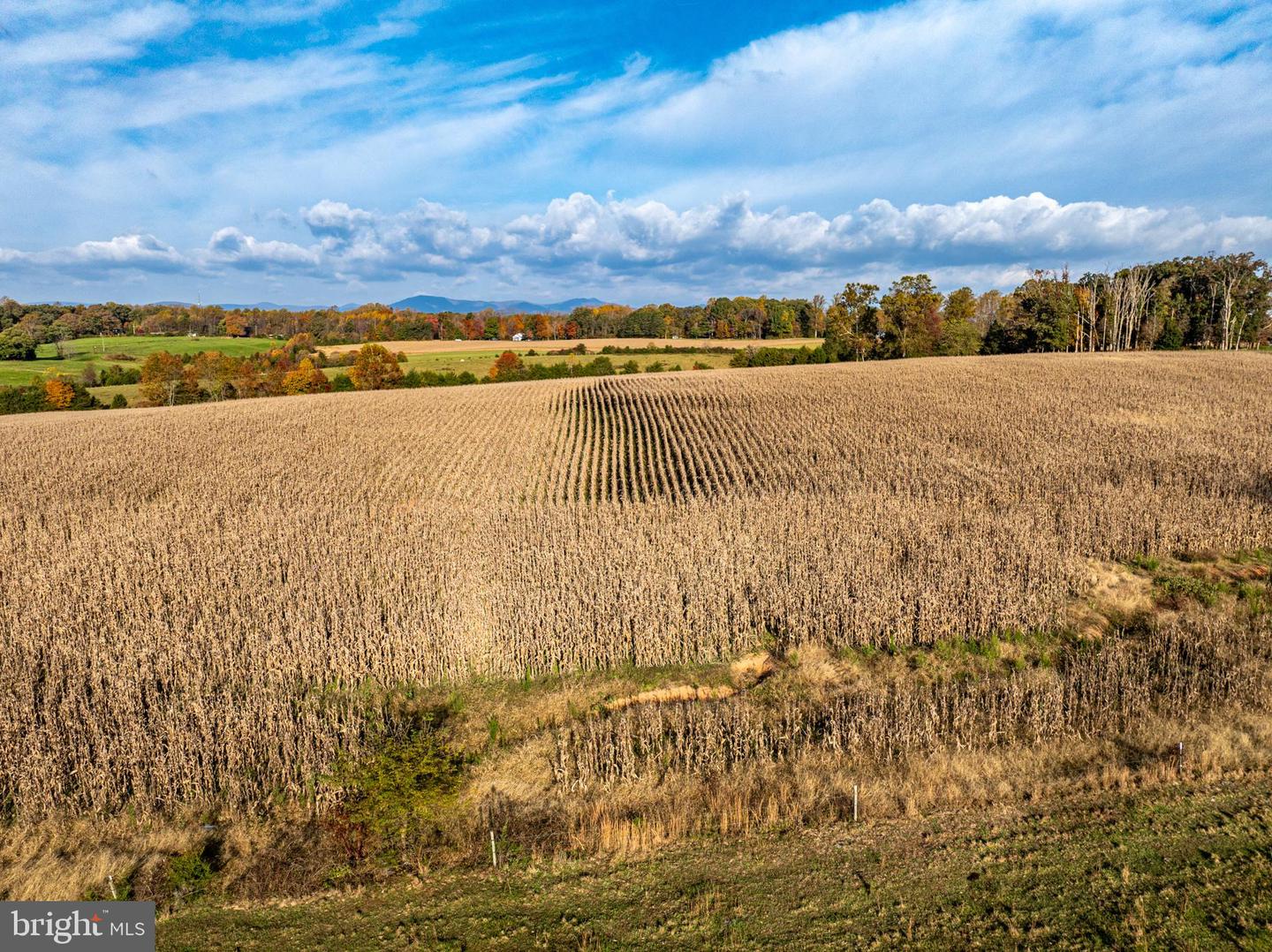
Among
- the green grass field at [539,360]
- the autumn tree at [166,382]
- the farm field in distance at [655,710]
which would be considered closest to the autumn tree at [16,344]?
the autumn tree at [166,382]

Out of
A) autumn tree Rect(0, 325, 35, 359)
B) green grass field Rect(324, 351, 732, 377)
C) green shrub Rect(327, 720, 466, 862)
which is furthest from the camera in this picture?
autumn tree Rect(0, 325, 35, 359)

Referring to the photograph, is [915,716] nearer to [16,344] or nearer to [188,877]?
[188,877]

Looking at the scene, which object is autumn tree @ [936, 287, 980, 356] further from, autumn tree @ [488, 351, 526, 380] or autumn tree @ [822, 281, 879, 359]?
autumn tree @ [488, 351, 526, 380]

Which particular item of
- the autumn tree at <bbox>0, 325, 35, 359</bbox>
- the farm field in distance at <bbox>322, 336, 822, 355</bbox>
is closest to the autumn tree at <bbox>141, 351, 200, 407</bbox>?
the farm field in distance at <bbox>322, 336, 822, 355</bbox>

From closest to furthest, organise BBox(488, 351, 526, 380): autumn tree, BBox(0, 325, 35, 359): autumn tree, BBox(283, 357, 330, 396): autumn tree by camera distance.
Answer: BBox(283, 357, 330, 396): autumn tree, BBox(488, 351, 526, 380): autumn tree, BBox(0, 325, 35, 359): autumn tree

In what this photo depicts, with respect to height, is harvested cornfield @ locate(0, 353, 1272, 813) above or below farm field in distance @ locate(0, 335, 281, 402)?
below

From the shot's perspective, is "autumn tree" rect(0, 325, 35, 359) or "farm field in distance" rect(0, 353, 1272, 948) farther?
"autumn tree" rect(0, 325, 35, 359)

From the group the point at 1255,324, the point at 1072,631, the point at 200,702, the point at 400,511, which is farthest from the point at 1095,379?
the point at 1255,324
